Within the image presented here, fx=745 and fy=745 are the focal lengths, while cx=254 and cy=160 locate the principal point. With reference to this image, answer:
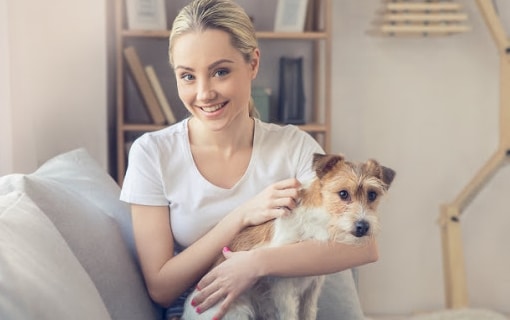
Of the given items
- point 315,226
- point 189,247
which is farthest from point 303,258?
point 189,247

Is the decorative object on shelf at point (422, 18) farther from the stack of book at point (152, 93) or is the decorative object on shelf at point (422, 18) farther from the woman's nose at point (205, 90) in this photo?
the woman's nose at point (205, 90)

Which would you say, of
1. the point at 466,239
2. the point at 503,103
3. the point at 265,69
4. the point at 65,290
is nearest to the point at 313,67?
the point at 265,69

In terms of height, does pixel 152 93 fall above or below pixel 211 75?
below

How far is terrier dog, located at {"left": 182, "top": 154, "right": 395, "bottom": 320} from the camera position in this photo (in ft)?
3.27

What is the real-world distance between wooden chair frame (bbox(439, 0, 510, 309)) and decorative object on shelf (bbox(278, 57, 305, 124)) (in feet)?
2.07

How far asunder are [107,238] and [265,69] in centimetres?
161

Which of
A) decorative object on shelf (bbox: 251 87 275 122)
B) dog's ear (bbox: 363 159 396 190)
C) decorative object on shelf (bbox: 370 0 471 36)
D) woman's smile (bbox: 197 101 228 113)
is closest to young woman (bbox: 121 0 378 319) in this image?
woman's smile (bbox: 197 101 228 113)

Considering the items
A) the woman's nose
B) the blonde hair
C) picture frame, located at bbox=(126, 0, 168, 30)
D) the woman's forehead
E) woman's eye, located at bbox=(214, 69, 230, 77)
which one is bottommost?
the woman's nose

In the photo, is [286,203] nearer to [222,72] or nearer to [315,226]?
[315,226]

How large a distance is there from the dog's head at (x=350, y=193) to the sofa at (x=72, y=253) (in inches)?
13.7

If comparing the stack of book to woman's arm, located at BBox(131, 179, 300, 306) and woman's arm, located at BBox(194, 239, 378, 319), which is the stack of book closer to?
woman's arm, located at BBox(131, 179, 300, 306)

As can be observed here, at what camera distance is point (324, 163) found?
1.06 m

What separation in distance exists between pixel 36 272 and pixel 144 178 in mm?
449

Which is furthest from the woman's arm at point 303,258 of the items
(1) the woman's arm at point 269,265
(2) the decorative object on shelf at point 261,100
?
(2) the decorative object on shelf at point 261,100
